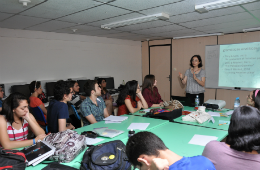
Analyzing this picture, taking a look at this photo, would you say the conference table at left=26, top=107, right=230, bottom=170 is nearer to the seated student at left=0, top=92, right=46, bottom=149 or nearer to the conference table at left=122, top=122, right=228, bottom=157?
the conference table at left=122, top=122, right=228, bottom=157

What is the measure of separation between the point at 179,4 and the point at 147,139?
6.57 feet

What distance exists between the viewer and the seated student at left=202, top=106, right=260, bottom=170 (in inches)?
46.7

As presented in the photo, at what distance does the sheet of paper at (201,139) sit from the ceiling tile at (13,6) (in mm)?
2338

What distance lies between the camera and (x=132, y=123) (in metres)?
2.51

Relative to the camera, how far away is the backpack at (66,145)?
5.08ft

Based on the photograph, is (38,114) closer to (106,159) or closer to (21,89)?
(21,89)

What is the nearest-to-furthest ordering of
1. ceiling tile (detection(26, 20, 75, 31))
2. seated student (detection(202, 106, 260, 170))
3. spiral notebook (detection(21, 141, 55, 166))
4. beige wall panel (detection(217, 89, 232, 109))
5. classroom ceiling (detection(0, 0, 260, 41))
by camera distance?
seated student (detection(202, 106, 260, 170)) < spiral notebook (detection(21, 141, 55, 166)) < classroom ceiling (detection(0, 0, 260, 41)) < ceiling tile (detection(26, 20, 75, 31)) < beige wall panel (detection(217, 89, 232, 109))

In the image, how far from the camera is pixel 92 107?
9.34 ft

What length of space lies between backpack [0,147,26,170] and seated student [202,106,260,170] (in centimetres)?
135

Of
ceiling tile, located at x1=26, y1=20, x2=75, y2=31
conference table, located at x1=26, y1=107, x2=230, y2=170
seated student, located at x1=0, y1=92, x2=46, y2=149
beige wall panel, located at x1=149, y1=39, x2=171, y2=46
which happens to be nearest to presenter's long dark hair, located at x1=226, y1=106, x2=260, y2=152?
conference table, located at x1=26, y1=107, x2=230, y2=170

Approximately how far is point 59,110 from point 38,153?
85 cm

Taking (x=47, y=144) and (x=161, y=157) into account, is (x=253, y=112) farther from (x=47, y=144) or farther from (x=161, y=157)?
(x=47, y=144)

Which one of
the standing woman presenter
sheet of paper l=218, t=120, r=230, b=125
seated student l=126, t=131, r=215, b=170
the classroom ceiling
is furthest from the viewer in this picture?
the standing woman presenter

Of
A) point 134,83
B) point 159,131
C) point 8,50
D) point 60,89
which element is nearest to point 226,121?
point 159,131
